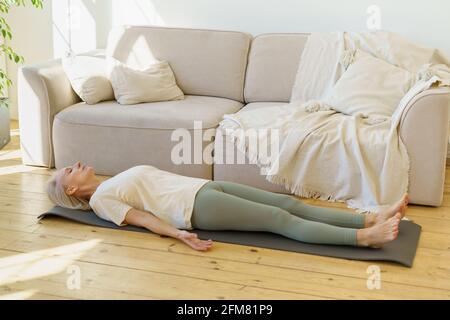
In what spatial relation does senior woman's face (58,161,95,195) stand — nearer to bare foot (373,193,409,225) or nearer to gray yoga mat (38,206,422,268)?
gray yoga mat (38,206,422,268)

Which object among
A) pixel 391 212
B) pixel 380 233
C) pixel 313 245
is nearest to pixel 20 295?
pixel 313 245

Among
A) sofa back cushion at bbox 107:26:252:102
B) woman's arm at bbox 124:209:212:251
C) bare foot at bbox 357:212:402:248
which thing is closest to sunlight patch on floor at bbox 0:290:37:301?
woman's arm at bbox 124:209:212:251

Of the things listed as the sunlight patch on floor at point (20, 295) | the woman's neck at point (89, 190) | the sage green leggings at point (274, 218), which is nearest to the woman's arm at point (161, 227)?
the sage green leggings at point (274, 218)

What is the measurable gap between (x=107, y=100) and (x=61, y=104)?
0.28 metres

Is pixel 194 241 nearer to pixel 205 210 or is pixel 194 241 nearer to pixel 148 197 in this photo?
pixel 205 210

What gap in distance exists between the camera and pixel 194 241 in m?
2.77

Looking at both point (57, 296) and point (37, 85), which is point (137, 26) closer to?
point (37, 85)

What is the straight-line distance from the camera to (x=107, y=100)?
3957mm

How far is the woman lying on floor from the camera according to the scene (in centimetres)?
278

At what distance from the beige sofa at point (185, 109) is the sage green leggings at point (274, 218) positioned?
2.01ft
